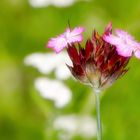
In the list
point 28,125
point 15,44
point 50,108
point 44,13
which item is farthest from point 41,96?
point 44,13

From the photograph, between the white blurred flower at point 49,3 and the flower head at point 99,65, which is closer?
the flower head at point 99,65

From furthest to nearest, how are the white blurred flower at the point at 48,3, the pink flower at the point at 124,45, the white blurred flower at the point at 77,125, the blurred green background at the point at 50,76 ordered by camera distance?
the white blurred flower at the point at 48,3 < the blurred green background at the point at 50,76 < the white blurred flower at the point at 77,125 < the pink flower at the point at 124,45

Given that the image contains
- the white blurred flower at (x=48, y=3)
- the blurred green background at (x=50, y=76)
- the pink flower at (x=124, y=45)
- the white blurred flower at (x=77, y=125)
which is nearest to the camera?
the pink flower at (x=124, y=45)

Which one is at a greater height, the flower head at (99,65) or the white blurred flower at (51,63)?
the white blurred flower at (51,63)

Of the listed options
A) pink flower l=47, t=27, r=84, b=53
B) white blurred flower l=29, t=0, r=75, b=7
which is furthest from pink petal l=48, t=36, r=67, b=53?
white blurred flower l=29, t=0, r=75, b=7

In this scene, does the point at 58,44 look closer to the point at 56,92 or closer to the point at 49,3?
the point at 56,92

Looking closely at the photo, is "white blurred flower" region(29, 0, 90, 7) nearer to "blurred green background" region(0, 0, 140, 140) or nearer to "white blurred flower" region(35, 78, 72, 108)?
"blurred green background" region(0, 0, 140, 140)

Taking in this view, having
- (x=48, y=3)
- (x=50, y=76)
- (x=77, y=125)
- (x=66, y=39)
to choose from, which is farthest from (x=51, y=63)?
(x=66, y=39)

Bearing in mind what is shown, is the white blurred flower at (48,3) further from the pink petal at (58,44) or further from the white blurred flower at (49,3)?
the pink petal at (58,44)

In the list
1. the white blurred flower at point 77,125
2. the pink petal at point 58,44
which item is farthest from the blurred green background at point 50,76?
the pink petal at point 58,44
